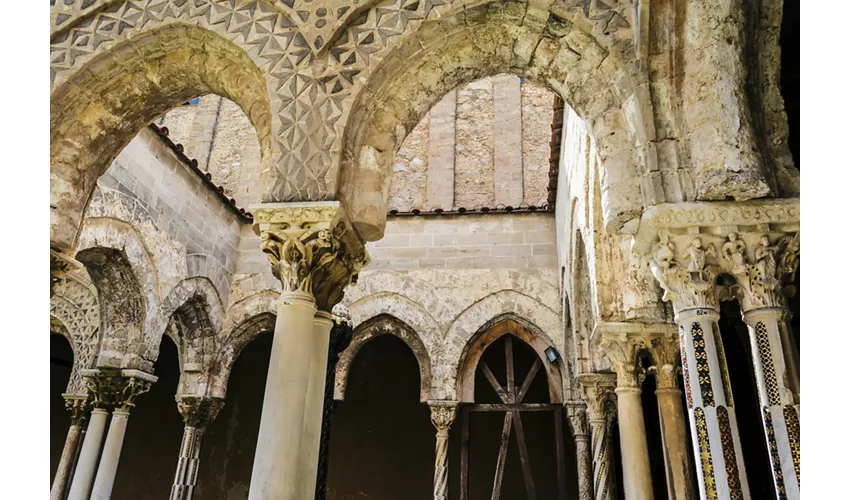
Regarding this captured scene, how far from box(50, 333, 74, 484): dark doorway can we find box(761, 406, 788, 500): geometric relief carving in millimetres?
13785

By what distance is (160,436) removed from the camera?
1305 centimetres

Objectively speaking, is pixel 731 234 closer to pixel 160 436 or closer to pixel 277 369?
pixel 277 369

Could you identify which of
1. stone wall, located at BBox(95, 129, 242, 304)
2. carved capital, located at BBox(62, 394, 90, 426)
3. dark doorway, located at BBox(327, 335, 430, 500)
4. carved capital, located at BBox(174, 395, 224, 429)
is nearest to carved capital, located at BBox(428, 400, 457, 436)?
dark doorway, located at BBox(327, 335, 430, 500)

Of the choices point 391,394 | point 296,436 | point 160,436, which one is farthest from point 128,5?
point 160,436

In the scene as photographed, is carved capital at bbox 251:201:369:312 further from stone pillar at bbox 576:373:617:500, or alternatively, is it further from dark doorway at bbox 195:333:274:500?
dark doorway at bbox 195:333:274:500

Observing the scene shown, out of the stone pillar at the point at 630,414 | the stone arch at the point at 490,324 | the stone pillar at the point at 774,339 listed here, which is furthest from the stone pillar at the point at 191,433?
the stone pillar at the point at 774,339

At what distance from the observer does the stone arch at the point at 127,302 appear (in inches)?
318

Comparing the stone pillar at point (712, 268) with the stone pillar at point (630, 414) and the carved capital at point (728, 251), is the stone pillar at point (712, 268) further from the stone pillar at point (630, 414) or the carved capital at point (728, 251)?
the stone pillar at point (630, 414)

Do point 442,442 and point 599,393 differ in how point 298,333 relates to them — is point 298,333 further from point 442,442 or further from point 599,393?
point 442,442

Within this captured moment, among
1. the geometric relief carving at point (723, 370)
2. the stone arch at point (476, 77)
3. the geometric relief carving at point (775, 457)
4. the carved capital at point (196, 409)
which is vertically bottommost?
the geometric relief carving at point (775, 457)

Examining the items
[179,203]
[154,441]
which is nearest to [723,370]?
[179,203]

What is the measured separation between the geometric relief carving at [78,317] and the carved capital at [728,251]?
26.8 ft

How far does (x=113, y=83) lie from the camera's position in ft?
15.7

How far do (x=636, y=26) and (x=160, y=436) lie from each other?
12.8 meters
